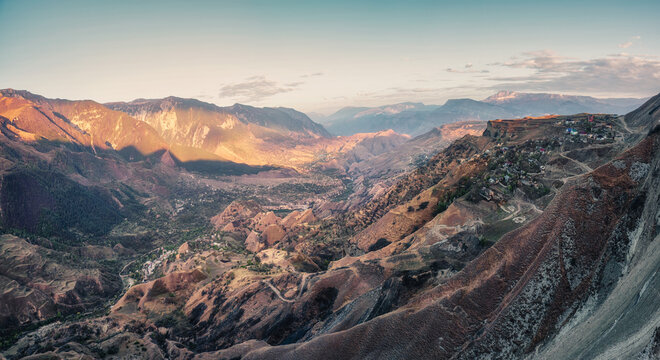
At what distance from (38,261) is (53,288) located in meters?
12.3

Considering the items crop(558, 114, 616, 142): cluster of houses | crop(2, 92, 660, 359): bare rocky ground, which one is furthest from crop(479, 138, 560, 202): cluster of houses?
crop(558, 114, 616, 142): cluster of houses

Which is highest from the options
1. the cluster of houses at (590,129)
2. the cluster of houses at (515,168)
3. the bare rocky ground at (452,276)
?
the cluster of houses at (590,129)

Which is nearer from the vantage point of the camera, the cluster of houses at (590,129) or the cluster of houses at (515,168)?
the cluster of houses at (515,168)

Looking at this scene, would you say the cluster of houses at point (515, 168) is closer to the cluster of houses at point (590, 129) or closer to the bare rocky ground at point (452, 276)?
the bare rocky ground at point (452, 276)

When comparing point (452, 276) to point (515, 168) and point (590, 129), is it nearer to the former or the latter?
point (515, 168)

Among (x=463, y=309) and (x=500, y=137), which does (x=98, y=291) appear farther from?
(x=500, y=137)

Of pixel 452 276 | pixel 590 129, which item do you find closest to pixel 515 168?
pixel 590 129

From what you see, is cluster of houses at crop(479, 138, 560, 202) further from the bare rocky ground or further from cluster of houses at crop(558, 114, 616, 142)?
cluster of houses at crop(558, 114, 616, 142)

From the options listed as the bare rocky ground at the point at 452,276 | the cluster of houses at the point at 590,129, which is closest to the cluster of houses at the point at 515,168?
the bare rocky ground at the point at 452,276

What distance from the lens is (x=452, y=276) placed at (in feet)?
135

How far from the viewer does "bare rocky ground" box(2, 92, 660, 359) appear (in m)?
28.1

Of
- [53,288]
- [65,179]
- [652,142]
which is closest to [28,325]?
[53,288]

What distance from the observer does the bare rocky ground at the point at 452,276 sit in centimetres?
2809

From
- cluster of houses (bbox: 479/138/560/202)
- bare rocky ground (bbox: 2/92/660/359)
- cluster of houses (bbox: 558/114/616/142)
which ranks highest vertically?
cluster of houses (bbox: 558/114/616/142)
